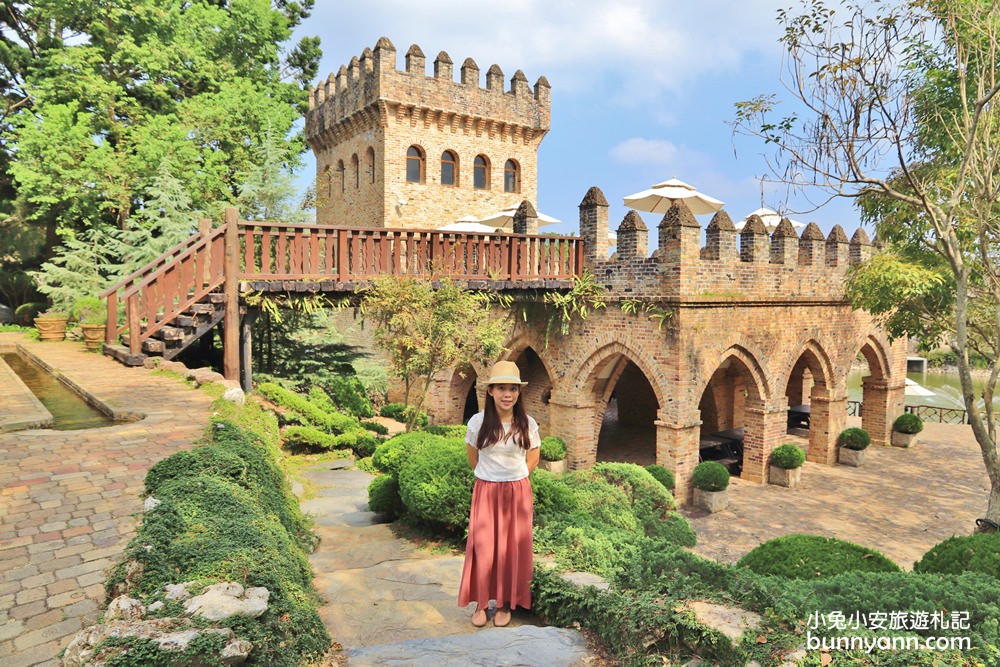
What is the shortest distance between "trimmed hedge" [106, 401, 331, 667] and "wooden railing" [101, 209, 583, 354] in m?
7.33

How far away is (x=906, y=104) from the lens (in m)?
9.09

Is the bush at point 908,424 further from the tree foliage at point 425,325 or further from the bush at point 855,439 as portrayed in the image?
the tree foliage at point 425,325

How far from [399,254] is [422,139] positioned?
35.5ft

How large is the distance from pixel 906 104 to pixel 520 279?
7787 millimetres

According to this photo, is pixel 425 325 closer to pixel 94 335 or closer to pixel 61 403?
pixel 61 403

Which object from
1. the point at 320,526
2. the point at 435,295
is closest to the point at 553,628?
the point at 320,526

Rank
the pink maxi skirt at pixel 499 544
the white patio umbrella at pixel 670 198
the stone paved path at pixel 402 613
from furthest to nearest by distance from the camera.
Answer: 1. the white patio umbrella at pixel 670 198
2. the pink maxi skirt at pixel 499 544
3. the stone paved path at pixel 402 613

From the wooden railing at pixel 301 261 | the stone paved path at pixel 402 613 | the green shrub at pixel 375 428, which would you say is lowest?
the green shrub at pixel 375 428

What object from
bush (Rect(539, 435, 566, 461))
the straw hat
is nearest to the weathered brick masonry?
bush (Rect(539, 435, 566, 461))

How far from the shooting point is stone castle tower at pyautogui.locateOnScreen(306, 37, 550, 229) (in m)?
21.5

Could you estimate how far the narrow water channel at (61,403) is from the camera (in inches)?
300

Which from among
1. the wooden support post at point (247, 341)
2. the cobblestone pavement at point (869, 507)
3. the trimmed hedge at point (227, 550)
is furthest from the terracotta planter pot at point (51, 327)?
the cobblestone pavement at point (869, 507)

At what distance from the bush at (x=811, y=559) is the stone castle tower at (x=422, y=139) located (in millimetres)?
16788

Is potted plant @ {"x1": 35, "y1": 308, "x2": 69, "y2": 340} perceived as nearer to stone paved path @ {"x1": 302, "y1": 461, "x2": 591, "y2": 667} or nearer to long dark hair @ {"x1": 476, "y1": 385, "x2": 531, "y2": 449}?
stone paved path @ {"x1": 302, "y1": 461, "x2": 591, "y2": 667}
